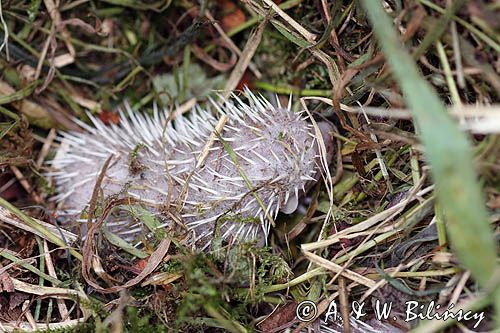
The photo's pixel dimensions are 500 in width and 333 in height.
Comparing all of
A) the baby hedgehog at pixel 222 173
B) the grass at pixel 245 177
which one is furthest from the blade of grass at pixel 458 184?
the baby hedgehog at pixel 222 173

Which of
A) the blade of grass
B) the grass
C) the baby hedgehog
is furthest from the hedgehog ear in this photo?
the blade of grass

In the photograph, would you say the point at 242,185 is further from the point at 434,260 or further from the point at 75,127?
the point at 75,127

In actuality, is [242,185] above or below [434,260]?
below

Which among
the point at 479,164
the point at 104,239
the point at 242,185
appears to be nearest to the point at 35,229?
the point at 104,239

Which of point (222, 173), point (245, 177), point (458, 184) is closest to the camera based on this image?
point (458, 184)

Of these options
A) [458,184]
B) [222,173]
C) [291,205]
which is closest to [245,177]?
[222,173]

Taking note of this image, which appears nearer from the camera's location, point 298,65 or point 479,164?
point 479,164

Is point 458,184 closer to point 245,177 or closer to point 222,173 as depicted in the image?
point 245,177
